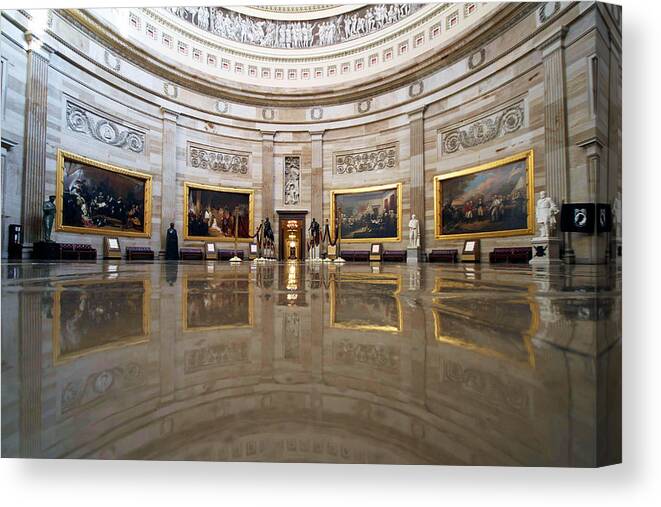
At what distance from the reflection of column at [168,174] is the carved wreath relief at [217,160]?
3.13 ft

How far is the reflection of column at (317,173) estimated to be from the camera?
17844 millimetres

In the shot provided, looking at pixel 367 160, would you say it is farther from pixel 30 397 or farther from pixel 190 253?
pixel 30 397

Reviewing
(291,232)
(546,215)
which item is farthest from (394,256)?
(546,215)

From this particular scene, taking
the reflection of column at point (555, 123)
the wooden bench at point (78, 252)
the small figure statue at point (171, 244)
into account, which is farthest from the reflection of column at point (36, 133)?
the reflection of column at point (555, 123)

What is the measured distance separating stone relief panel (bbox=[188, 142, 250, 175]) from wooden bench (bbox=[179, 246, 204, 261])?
12.5ft

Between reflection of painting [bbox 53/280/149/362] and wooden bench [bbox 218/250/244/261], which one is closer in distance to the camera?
reflection of painting [bbox 53/280/149/362]

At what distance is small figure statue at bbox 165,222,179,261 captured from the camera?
15.1 meters

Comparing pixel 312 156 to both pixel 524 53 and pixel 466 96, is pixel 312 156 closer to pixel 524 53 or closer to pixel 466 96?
pixel 466 96

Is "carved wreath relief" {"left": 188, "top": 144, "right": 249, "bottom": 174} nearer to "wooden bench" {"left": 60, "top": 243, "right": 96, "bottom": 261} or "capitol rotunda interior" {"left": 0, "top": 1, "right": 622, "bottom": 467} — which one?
"capitol rotunda interior" {"left": 0, "top": 1, "right": 622, "bottom": 467}

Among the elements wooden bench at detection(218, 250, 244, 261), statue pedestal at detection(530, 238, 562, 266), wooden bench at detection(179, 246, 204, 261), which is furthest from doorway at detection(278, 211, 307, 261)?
statue pedestal at detection(530, 238, 562, 266)

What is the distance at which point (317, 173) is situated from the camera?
17922 millimetres

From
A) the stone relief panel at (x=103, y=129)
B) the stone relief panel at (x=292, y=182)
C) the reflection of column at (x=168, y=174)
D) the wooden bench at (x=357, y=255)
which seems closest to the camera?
the stone relief panel at (x=103, y=129)

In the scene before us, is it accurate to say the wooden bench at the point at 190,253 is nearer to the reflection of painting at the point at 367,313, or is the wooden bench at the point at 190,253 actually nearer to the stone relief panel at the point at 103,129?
the stone relief panel at the point at 103,129

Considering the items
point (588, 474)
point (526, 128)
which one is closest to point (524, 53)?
point (526, 128)
